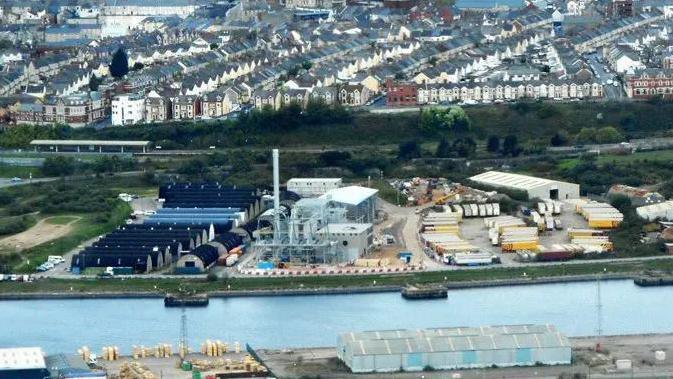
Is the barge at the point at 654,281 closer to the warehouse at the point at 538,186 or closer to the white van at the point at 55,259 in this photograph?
the warehouse at the point at 538,186

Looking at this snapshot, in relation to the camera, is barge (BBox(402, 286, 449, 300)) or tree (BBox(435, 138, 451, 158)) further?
tree (BBox(435, 138, 451, 158))

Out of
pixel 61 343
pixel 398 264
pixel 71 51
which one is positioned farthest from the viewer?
pixel 71 51

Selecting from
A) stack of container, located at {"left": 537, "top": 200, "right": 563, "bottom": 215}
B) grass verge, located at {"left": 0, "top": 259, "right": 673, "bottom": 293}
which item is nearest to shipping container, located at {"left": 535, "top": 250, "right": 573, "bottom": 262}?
grass verge, located at {"left": 0, "top": 259, "right": 673, "bottom": 293}

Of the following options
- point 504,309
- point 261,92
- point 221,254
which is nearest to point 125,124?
point 261,92

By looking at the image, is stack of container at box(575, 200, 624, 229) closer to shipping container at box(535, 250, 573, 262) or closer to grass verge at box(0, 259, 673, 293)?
shipping container at box(535, 250, 573, 262)

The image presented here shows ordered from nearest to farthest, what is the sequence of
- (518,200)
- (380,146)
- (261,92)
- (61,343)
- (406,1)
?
(61,343), (518,200), (380,146), (261,92), (406,1)

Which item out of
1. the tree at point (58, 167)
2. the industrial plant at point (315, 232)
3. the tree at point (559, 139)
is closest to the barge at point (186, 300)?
the industrial plant at point (315, 232)

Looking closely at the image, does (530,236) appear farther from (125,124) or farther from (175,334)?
(125,124)
